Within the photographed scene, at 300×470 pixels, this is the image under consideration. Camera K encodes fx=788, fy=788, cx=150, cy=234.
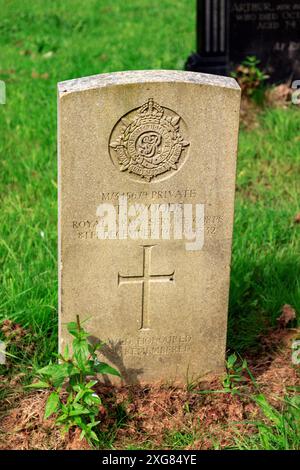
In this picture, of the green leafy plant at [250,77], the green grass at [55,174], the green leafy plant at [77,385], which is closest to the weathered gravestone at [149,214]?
the green leafy plant at [77,385]

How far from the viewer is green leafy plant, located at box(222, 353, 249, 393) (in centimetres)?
327

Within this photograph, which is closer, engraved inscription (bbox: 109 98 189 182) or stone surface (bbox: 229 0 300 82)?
engraved inscription (bbox: 109 98 189 182)

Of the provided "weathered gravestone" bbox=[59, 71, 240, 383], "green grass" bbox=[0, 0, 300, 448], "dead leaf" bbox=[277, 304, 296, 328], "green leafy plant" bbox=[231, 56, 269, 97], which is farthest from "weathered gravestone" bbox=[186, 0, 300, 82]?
"weathered gravestone" bbox=[59, 71, 240, 383]

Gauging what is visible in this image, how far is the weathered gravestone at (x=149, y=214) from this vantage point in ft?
9.50

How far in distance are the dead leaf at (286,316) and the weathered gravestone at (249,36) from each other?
3.24 m

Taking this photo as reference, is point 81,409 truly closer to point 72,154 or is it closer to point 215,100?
point 72,154

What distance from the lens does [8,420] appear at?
3148 millimetres

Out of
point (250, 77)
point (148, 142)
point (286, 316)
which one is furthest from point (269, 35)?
point (148, 142)

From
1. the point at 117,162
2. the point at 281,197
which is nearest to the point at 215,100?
the point at 117,162

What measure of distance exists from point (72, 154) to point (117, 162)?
0.17 metres

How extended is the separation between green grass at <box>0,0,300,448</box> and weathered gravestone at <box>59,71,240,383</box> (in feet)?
1.31

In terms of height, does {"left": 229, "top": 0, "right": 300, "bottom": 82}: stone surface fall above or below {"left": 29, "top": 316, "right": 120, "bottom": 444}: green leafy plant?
above

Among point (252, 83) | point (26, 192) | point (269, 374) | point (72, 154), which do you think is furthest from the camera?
point (252, 83)

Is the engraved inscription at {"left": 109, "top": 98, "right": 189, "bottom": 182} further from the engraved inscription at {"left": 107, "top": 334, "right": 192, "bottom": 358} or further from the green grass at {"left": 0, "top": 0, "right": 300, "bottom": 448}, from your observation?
the green grass at {"left": 0, "top": 0, "right": 300, "bottom": 448}
